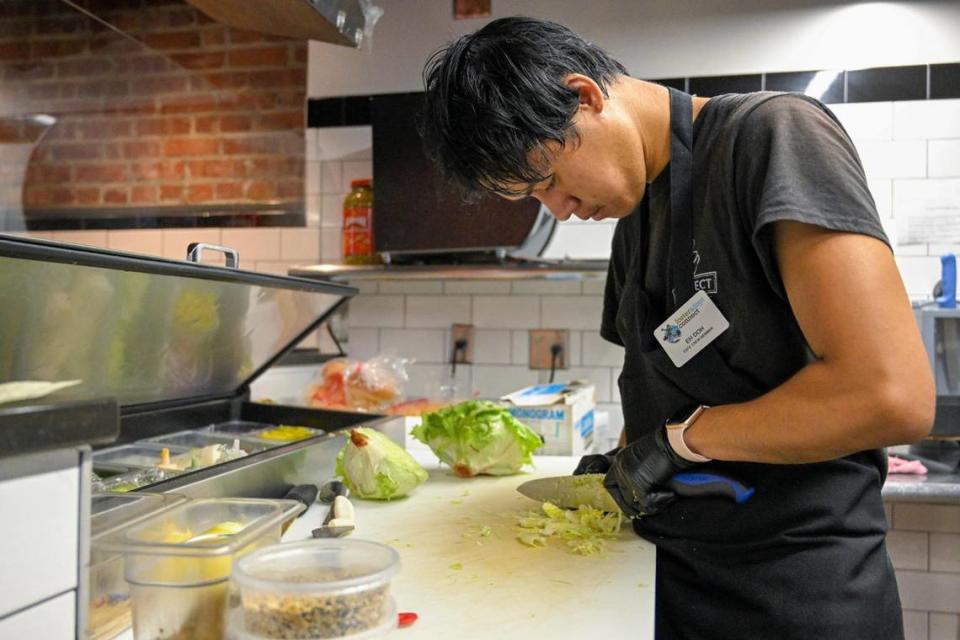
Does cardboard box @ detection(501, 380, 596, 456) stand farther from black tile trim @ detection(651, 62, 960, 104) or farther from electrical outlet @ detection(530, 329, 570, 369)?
black tile trim @ detection(651, 62, 960, 104)

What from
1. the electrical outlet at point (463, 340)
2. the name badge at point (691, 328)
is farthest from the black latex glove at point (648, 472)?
the electrical outlet at point (463, 340)

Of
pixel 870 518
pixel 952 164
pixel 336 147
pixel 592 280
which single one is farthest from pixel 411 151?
pixel 870 518

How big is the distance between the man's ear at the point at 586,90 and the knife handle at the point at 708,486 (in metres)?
0.63

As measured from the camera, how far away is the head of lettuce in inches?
78.0

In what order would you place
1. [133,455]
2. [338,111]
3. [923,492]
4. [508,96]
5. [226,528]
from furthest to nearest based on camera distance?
1. [338,111]
2. [923,492]
3. [133,455]
4. [508,96]
5. [226,528]

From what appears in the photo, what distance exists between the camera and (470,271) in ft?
11.1

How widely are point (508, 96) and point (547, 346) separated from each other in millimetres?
2437

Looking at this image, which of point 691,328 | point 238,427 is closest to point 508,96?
point 691,328

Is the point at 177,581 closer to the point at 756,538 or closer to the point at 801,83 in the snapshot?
the point at 756,538

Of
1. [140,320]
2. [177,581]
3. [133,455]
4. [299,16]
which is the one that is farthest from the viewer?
[299,16]

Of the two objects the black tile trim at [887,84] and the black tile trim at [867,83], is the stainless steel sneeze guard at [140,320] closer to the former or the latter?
the black tile trim at [867,83]

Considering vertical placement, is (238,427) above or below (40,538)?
below

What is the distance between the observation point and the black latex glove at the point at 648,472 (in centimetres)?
136

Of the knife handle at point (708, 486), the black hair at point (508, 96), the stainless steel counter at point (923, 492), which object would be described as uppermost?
the black hair at point (508, 96)
